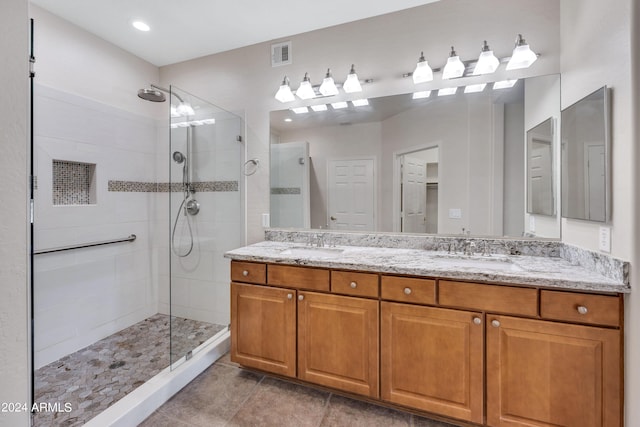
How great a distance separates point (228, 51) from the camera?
8.41 feet

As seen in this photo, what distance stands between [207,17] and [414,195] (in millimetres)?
2101

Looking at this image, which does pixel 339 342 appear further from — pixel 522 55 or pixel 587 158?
pixel 522 55

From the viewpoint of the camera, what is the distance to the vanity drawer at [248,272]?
1829 millimetres

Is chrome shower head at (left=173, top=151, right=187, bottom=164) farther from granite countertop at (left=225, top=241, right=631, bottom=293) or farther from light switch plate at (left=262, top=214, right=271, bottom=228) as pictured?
granite countertop at (left=225, top=241, right=631, bottom=293)

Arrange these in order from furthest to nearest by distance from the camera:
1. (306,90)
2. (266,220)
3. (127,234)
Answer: (127,234) → (266,220) → (306,90)

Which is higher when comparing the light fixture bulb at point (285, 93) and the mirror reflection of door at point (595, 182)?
the light fixture bulb at point (285, 93)

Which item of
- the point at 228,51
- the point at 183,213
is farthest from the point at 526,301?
the point at 228,51

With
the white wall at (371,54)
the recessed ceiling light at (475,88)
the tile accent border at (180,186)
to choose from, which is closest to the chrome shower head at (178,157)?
the tile accent border at (180,186)

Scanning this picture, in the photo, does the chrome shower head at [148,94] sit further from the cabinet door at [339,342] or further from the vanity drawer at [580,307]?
the vanity drawer at [580,307]

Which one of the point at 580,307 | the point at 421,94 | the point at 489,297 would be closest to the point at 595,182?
the point at 580,307

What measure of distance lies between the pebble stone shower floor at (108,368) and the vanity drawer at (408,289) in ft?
5.23

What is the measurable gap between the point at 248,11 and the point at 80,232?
2.21m

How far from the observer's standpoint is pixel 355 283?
1.61 meters

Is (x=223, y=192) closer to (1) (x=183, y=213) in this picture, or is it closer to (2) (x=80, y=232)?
(1) (x=183, y=213)
